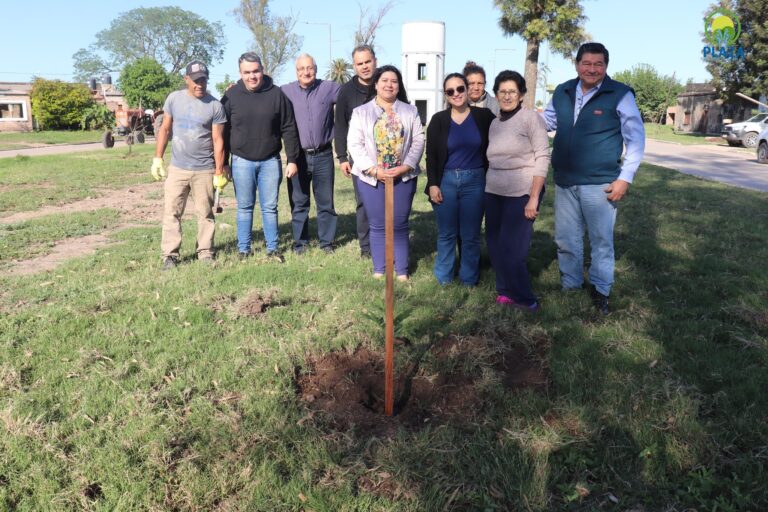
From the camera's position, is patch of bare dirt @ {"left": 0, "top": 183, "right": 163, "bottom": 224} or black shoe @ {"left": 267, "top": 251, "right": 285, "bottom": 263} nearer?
black shoe @ {"left": 267, "top": 251, "right": 285, "bottom": 263}

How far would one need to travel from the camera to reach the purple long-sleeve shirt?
6219mm

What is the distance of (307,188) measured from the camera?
6578mm

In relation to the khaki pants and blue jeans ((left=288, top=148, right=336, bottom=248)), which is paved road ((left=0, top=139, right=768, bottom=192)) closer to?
blue jeans ((left=288, top=148, right=336, bottom=248))

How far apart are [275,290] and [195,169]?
167cm

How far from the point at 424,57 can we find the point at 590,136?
61233 millimetres

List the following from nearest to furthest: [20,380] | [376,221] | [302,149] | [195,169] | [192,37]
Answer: [20,380], [376,221], [195,169], [302,149], [192,37]

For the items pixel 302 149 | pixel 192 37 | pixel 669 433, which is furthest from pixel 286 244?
pixel 192 37

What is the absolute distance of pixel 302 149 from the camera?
6395 millimetres

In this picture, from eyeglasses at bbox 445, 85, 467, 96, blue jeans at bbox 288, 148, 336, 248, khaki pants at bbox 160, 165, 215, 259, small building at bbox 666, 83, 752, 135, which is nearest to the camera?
eyeglasses at bbox 445, 85, 467, 96

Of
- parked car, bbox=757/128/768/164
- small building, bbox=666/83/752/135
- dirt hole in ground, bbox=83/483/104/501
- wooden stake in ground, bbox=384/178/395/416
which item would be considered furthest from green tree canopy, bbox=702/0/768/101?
dirt hole in ground, bbox=83/483/104/501

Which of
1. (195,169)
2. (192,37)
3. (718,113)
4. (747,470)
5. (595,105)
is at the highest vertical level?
(192,37)

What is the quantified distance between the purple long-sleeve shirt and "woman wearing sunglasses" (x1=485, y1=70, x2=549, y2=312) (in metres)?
2.15

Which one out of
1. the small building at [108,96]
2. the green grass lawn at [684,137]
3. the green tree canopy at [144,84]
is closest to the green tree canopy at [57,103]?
the small building at [108,96]

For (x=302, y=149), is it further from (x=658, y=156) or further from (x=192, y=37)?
(x=192, y=37)
